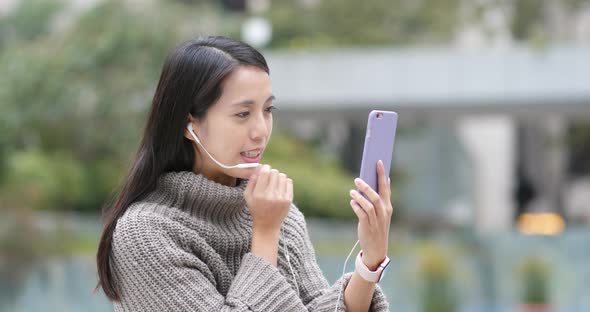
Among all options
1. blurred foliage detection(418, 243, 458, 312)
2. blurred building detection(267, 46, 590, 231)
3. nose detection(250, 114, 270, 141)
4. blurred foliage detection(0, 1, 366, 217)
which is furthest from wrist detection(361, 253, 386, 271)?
blurred building detection(267, 46, 590, 231)

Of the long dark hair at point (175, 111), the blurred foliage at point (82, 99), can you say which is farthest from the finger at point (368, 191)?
the blurred foliage at point (82, 99)

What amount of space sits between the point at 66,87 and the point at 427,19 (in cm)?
963

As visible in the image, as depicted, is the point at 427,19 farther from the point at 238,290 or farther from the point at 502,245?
the point at 238,290

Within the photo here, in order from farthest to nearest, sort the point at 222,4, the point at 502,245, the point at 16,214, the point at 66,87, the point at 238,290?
the point at 222,4 < the point at 502,245 < the point at 66,87 < the point at 16,214 < the point at 238,290

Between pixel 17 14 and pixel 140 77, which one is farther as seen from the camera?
pixel 17 14

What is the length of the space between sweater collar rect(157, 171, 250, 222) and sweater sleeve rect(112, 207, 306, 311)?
7 cm

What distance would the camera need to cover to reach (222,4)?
90.6ft

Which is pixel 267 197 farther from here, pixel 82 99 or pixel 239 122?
pixel 82 99

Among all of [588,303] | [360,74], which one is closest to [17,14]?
[360,74]

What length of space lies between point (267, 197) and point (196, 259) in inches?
7.7

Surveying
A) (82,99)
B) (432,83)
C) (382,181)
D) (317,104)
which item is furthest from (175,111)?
(317,104)

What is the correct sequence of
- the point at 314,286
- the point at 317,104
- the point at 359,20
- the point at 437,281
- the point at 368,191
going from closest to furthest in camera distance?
the point at 368,191
the point at 314,286
the point at 437,281
the point at 317,104
the point at 359,20

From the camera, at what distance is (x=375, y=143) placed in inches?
94.3

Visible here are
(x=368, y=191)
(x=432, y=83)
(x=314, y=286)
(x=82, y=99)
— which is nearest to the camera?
(x=368, y=191)
